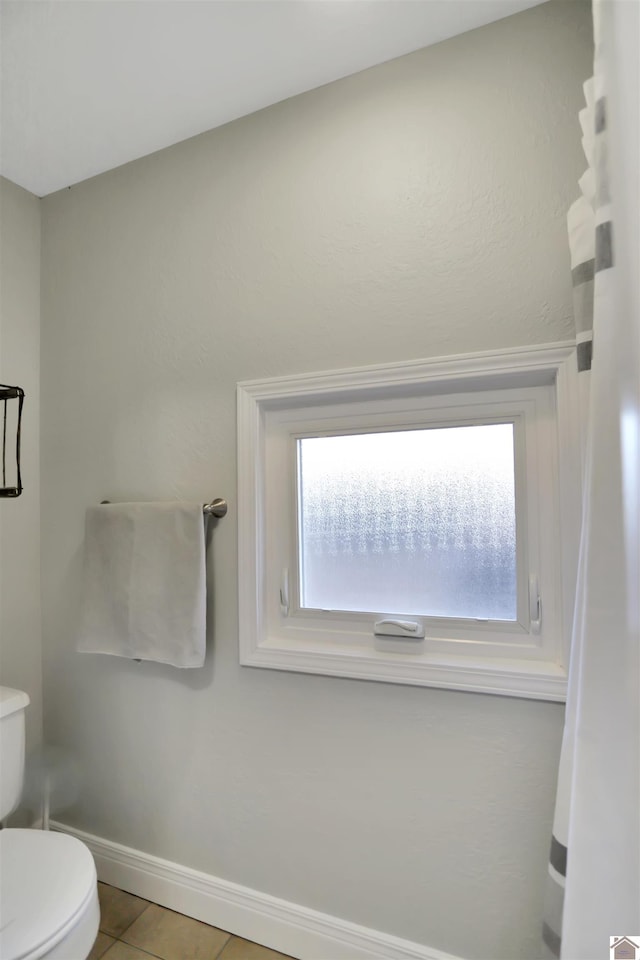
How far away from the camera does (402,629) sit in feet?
4.05

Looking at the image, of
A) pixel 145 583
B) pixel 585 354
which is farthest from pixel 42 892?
pixel 585 354

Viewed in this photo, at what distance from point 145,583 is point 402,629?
76 centimetres

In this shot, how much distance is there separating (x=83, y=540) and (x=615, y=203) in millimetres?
1679

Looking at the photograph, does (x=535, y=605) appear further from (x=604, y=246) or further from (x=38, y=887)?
(x=38, y=887)

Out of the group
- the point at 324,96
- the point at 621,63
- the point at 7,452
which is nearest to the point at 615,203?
the point at 621,63

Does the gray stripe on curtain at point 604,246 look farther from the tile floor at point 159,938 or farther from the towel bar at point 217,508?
the tile floor at point 159,938

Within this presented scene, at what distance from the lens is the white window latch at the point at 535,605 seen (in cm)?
115

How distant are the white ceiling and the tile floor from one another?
2.33 meters

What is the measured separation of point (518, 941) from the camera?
1119 millimetres

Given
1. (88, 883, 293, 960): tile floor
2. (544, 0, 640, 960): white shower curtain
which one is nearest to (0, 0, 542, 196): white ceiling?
(544, 0, 640, 960): white shower curtain

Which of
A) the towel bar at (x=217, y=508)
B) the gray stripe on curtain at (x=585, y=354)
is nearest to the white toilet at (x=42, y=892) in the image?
the towel bar at (x=217, y=508)

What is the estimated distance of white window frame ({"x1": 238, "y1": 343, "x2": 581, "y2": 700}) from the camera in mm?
1103

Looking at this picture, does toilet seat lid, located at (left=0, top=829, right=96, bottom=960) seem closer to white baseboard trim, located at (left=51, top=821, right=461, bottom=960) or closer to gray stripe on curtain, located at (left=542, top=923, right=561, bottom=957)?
white baseboard trim, located at (left=51, top=821, right=461, bottom=960)

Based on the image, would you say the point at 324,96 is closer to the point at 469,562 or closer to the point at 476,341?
the point at 476,341
